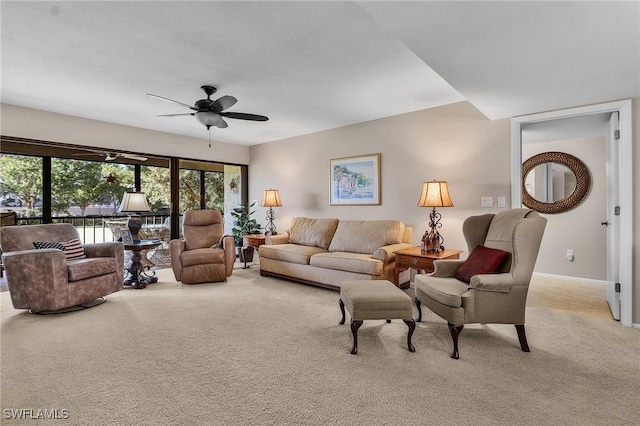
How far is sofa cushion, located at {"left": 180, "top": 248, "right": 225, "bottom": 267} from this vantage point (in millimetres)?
4438

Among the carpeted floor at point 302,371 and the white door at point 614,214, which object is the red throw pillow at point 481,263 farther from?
the white door at point 614,214

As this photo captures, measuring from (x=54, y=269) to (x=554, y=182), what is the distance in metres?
6.58

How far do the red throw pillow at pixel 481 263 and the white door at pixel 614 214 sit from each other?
1399 millimetres

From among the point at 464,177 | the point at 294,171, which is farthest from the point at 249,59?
the point at 294,171

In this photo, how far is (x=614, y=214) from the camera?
10.4 ft

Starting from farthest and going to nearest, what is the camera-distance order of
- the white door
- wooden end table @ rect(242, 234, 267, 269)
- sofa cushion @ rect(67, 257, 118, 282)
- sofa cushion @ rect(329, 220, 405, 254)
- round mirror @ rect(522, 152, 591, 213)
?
wooden end table @ rect(242, 234, 267, 269) → round mirror @ rect(522, 152, 591, 213) → sofa cushion @ rect(329, 220, 405, 254) → sofa cushion @ rect(67, 257, 118, 282) → the white door

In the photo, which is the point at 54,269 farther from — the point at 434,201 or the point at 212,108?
the point at 434,201

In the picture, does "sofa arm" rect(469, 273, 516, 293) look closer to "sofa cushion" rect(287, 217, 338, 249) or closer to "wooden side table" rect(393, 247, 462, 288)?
"wooden side table" rect(393, 247, 462, 288)

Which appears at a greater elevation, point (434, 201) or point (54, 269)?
point (434, 201)

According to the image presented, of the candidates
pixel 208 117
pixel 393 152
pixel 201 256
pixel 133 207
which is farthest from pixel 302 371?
pixel 133 207

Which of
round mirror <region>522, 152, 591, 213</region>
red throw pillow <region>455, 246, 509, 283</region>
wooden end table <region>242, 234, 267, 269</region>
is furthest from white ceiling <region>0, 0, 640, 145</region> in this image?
wooden end table <region>242, 234, 267, 269</region>

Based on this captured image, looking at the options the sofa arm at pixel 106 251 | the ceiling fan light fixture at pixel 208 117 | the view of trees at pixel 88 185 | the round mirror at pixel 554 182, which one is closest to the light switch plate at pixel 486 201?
the round mirror at pixel 554 182

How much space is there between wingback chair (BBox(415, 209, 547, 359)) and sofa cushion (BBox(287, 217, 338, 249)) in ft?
7.37

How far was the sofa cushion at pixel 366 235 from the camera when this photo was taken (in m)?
4.29
